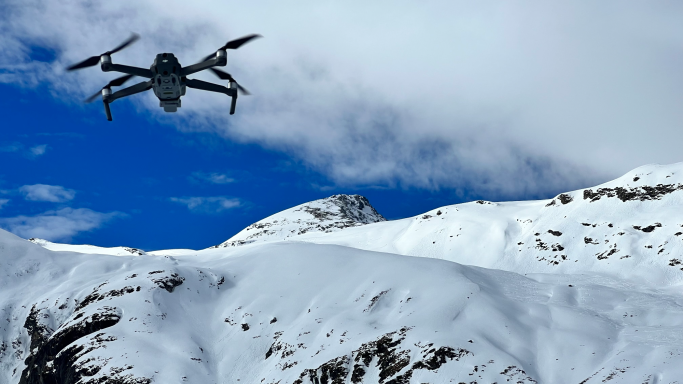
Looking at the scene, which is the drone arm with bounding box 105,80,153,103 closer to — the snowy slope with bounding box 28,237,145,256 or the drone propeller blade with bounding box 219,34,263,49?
the drone propeller blade with bounding box 219,34,263,49

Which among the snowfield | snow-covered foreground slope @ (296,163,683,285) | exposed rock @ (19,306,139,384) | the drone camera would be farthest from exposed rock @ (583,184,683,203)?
the drone camera

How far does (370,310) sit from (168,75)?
50.9 metres

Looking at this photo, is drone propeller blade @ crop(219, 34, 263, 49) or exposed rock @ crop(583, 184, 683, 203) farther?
exposed rock @ crop(583, 184, 683, 203)

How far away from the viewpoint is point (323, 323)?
229 ft

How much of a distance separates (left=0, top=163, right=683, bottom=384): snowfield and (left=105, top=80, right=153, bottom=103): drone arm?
125ft

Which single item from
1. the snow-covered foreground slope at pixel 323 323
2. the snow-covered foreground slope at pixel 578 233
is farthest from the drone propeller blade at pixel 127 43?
the snow-covered foreground slope at pixel 578 233

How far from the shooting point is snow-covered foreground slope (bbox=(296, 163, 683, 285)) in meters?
94.2

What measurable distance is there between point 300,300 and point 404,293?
14.1 meters

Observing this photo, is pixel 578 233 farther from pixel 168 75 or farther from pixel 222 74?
pixel 168 75

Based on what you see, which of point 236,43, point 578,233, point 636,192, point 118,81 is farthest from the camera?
point 636,192

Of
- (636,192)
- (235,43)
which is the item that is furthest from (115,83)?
(636,192)

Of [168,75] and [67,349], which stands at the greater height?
[168,75]

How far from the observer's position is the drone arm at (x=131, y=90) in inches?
1031

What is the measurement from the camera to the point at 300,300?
77312 mm
